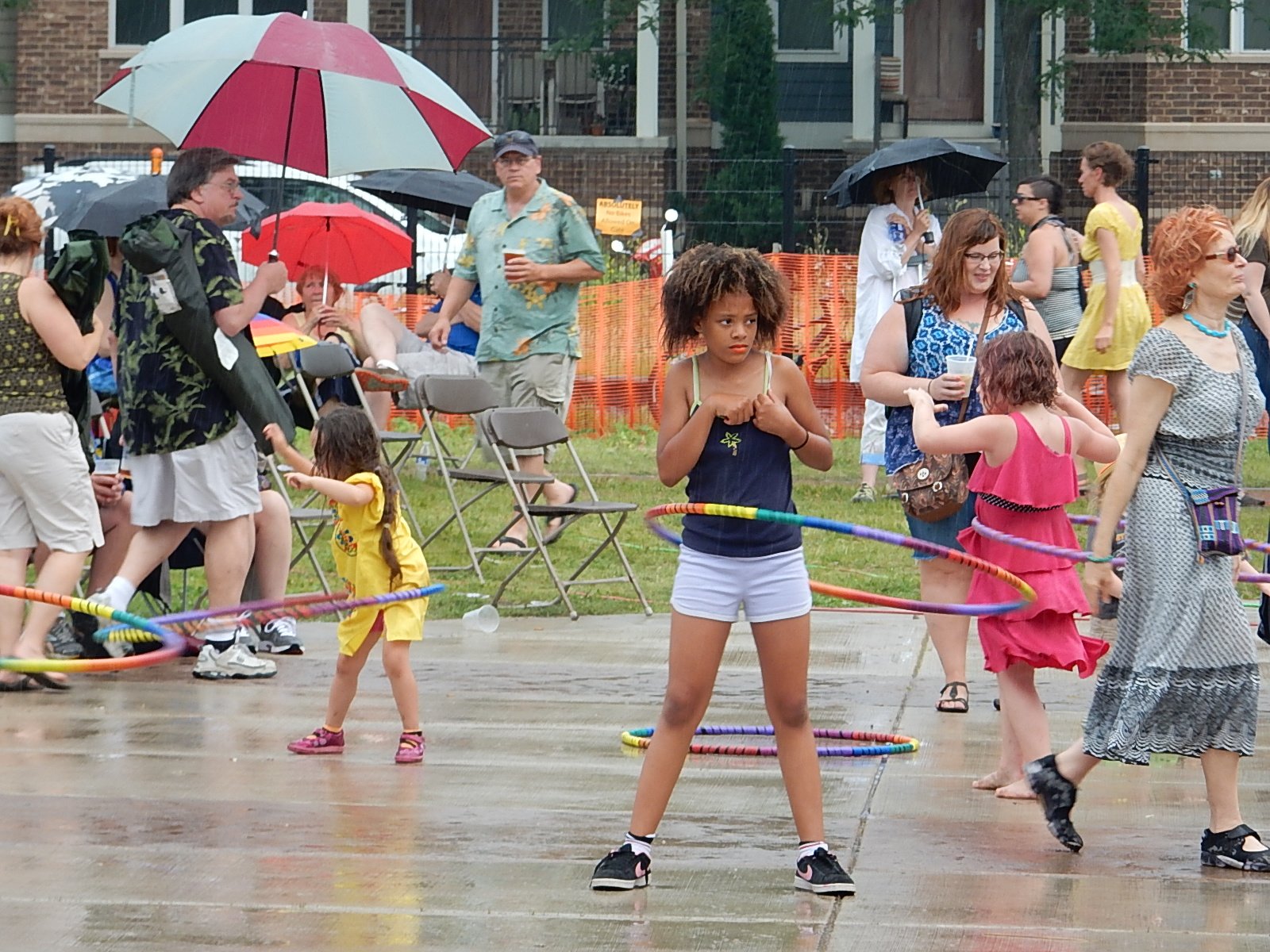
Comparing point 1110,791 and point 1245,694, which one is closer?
point 1245,694

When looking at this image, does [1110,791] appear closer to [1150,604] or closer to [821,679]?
[1150,604]

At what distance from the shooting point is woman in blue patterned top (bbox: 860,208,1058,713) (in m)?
7.11

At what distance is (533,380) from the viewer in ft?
37.3

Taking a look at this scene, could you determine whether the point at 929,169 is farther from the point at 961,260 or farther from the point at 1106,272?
the point at 961,260

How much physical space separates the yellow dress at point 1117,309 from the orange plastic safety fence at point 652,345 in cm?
548

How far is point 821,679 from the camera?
335 inches

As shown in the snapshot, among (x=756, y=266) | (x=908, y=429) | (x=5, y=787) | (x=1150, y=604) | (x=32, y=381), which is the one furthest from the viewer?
(x=32, y=381)

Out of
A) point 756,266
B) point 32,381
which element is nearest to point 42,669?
point 756,266

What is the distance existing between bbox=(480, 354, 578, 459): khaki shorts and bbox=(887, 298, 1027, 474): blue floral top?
4165 millimetres

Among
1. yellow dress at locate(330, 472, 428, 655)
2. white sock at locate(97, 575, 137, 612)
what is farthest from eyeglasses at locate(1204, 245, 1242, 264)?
white sock at locate(97, 575, 137, 612)

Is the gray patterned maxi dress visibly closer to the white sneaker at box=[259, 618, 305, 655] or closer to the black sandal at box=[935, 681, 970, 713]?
the black sandal at box=[935, 681, 970, 713]

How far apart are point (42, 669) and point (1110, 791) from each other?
331cm

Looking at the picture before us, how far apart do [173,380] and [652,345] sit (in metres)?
10.3

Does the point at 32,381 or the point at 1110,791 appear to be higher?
the point at 32,381
